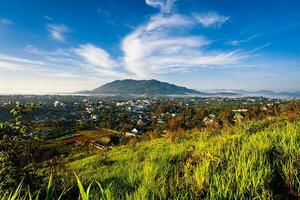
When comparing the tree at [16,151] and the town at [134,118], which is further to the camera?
the town at [134,118]

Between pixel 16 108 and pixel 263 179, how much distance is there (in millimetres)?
4561

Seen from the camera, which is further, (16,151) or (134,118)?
(134,118)

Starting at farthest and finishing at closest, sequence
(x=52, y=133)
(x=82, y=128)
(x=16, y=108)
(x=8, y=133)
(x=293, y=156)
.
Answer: (x=82, y=128)
(x=52, y=133)
(x=16, y=108)
(x=8, y=133)
(x=293, y=156)

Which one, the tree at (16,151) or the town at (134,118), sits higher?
the tree at (16,151)

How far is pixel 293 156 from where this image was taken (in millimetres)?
3947

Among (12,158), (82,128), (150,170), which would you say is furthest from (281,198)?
(82,128)

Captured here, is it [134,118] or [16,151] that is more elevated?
[16,151]

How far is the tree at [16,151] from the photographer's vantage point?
14.0 feet

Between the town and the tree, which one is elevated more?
the tree

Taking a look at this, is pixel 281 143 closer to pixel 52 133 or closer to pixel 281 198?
pixel 281 198

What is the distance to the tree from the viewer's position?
425cm

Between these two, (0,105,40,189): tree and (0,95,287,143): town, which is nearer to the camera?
(0,105,40,189): tree

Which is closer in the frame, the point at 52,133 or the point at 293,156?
the point at 293,156

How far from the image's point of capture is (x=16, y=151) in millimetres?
4867
